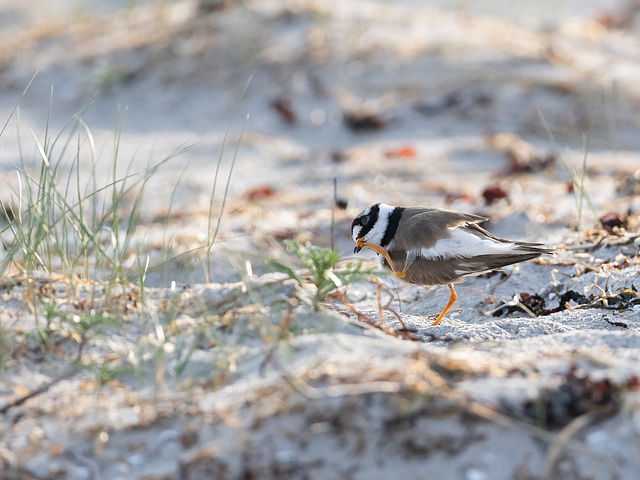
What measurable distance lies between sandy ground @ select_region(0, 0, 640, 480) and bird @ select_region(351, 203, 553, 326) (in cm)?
18

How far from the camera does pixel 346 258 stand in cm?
381

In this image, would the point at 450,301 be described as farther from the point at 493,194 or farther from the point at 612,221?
the point at 493,194

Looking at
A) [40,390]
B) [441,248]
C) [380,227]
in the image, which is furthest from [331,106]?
[40,390]

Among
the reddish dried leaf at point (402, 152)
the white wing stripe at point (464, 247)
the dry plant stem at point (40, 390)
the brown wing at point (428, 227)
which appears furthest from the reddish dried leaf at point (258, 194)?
the dry plant stem at point (40, 390)

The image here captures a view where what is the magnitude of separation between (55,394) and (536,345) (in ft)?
5.20

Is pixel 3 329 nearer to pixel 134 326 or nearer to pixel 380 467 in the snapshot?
pixel 134 326

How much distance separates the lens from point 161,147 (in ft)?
23.3

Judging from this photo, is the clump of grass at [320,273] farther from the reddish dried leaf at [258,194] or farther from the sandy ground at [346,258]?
the reddish dried leaf at [258,194]

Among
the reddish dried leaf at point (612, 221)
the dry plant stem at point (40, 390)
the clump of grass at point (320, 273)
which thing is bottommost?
the reddish dried leaf at point (612, 221)

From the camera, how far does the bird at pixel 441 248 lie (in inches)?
130

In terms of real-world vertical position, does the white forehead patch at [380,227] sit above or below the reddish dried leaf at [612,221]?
above

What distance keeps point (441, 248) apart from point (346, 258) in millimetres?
598

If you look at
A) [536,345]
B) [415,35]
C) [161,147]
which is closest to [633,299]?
[536,345]

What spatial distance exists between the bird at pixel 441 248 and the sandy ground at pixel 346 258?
0.60ft
